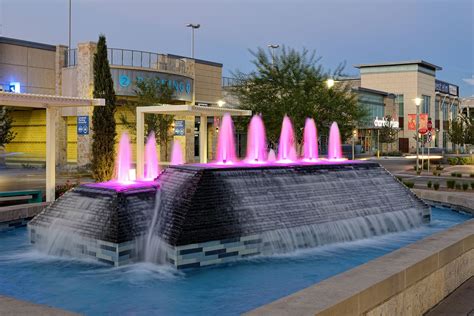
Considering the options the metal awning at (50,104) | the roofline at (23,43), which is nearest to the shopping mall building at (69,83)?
the roofline at (23,43)

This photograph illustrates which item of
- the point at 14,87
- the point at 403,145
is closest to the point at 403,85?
the point at 403,145

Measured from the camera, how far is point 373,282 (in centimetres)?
654

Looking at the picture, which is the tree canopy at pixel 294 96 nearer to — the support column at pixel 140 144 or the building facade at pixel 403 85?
the support column at pixel 140 144

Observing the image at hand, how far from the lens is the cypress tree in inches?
940

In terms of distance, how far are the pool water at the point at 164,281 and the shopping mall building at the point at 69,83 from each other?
28.8 metres

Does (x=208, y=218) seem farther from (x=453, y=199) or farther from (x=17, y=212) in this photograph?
(x=453, y=199)

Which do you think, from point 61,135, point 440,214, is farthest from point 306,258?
point 61,135

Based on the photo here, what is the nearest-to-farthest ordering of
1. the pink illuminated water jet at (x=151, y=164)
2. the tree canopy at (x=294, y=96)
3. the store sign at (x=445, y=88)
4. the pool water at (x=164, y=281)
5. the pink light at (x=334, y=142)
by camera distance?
1. the pool water at (x=164, y=281)
2. the pink illuminated water jet at (x=151, y=164)
3. the pink light at (x=334, y=142)
4. the tree canopy at (x=294, y=96)
5. the store sign at (x=445, y=88)

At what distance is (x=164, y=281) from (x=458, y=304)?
15.4 ft

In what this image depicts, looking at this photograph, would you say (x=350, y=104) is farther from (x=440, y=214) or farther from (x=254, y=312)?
(x=254, y=312)

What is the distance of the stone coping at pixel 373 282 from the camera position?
18.8 feet

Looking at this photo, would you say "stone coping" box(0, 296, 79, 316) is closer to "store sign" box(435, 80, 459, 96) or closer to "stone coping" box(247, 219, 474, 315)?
"stone coping" box(247, 219, 474, 315)

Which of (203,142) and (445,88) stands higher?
(445,88)

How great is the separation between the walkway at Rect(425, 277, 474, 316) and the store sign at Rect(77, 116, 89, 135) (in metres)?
34.4
